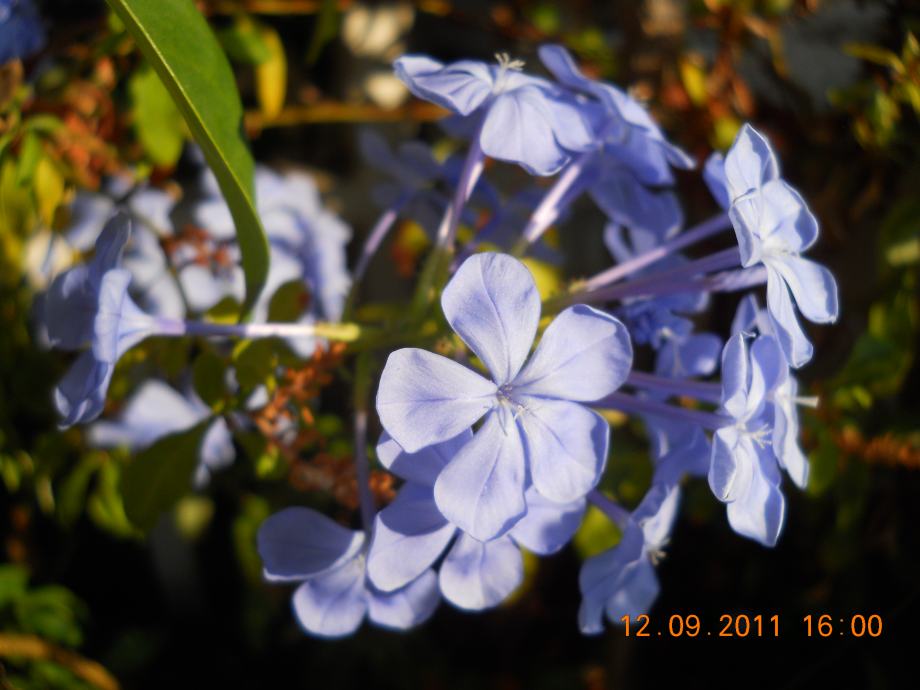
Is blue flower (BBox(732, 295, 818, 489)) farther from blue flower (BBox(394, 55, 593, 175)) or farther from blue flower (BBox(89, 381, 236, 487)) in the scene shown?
blue flower (BBox(89, 381, 236, 487))

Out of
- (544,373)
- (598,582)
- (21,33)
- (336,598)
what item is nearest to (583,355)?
(544,373)

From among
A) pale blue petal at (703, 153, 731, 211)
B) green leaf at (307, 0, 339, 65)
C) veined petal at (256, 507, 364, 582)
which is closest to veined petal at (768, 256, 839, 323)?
pale blue petal at (703, 153, 731, 211)

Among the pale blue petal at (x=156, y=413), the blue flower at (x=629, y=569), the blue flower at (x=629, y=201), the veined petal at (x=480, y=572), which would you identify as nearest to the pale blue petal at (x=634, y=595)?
the blue flower at (x=629, y=569)

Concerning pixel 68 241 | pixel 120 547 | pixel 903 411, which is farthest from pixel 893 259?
pixel 120 547

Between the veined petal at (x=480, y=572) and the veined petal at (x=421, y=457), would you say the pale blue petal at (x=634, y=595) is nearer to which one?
the veined petal at (x=480, y=572)
